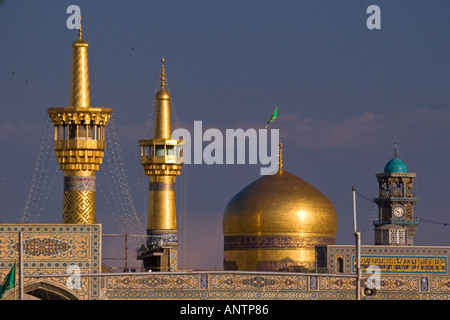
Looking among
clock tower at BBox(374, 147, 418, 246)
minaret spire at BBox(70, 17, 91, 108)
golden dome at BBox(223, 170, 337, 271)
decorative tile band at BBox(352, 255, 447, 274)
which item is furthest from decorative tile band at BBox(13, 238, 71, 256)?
clock tower at BBox(374, 147, 418, 246)

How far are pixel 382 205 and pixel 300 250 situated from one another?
5.97 m

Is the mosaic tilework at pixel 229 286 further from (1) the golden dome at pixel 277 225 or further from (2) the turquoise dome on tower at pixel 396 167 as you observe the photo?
(2) the turquoise dome on tower at pixel 396 167

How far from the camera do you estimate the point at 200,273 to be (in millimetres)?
32562

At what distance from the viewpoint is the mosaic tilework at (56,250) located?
31.4 m

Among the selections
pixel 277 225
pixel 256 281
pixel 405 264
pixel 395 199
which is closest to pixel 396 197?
pixel 395 199

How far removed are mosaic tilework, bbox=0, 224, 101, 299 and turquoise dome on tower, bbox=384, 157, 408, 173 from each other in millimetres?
20706

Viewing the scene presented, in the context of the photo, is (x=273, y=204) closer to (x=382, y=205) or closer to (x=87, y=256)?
(x=382, y=205)

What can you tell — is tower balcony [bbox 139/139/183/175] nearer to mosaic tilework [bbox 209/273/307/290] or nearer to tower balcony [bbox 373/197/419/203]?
mosaic tilework [bbox 209/273/307/290]

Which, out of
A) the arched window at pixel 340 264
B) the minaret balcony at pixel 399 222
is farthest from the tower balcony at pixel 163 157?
the minaret balcony at pixel 399 222

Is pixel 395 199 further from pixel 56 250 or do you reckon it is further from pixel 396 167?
pixel 56 250

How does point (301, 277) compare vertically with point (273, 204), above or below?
below

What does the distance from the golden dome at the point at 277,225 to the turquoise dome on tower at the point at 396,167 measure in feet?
15.1
